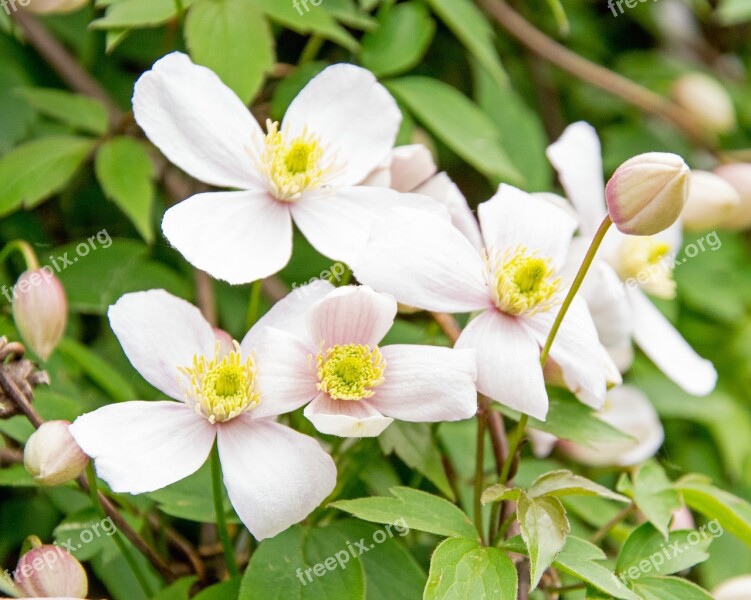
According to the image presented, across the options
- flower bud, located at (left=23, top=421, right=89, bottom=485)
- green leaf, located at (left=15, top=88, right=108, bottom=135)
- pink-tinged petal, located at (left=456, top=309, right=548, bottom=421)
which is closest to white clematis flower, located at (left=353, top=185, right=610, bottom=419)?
pink-tinged petal, located at (left=456, top=309, right=548, bottom=421)

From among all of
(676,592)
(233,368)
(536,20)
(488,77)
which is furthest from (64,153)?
(536,20)

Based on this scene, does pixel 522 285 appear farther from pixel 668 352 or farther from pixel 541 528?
pixel 668 352

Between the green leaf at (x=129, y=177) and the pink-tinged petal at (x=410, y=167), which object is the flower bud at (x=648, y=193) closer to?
the pink-tinged petal at (x=410, y=167)

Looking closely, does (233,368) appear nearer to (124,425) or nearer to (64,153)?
(124,425)

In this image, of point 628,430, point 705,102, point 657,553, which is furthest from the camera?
point 705,102

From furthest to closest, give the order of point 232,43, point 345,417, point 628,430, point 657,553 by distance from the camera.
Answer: point 628,430
point 232,43
point 657,553
point 345,417

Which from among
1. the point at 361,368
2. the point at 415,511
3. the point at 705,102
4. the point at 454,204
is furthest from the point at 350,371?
the point at 705,102

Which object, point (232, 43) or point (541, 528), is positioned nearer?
point (541, 528)

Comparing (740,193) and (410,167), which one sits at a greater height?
(410,167)
